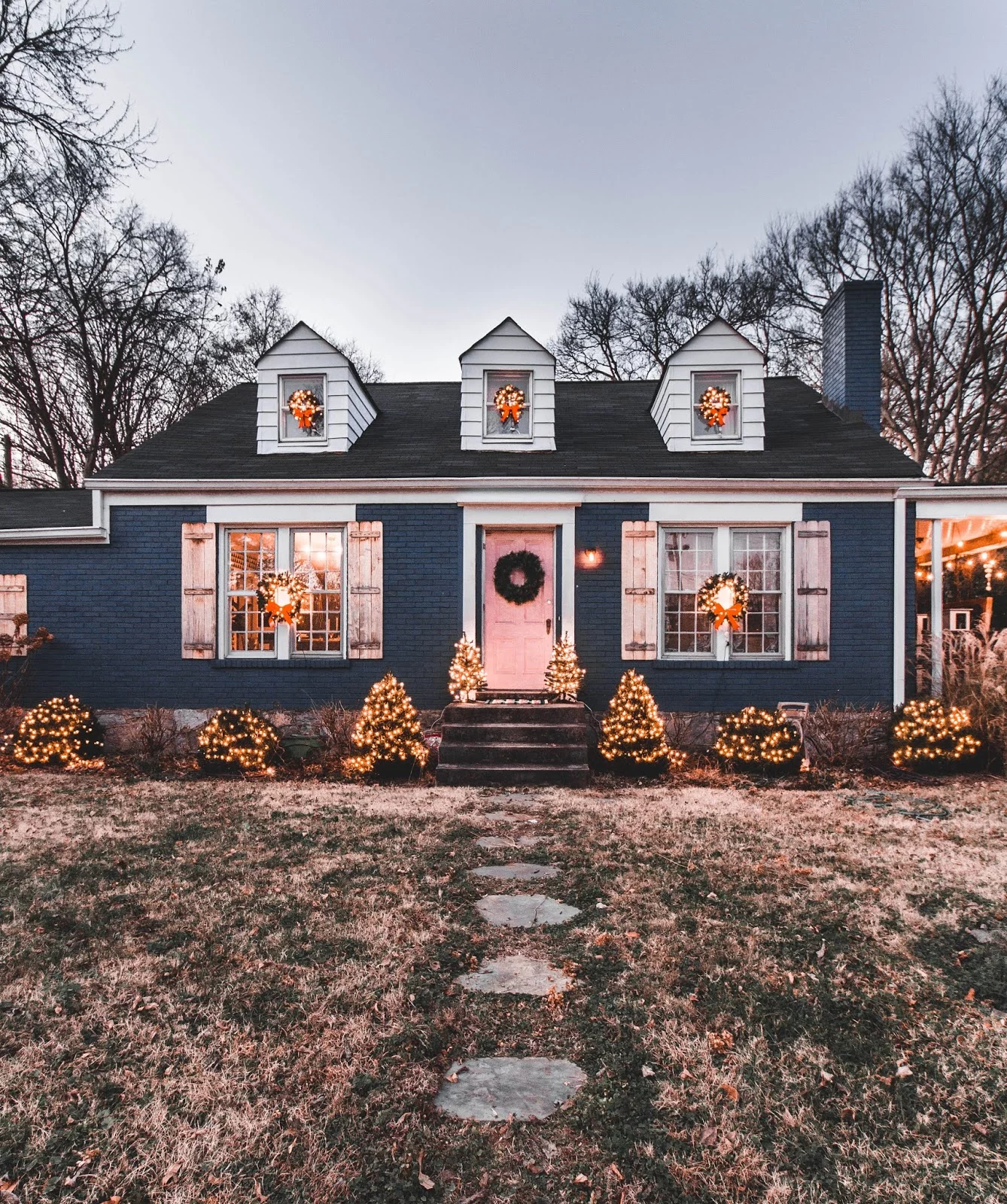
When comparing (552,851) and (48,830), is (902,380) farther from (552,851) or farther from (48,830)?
(48,830)

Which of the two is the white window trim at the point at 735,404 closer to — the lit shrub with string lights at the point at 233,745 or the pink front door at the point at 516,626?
the pink front door at the point at 516,626

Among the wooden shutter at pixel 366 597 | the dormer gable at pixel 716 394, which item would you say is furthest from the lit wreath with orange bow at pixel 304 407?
the dormer gable at pixel 716 394

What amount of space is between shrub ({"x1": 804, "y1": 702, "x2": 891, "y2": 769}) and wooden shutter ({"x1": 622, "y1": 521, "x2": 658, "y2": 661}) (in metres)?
2.15

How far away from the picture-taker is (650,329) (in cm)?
2023

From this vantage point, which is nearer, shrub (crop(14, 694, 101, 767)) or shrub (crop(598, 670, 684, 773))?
shrub (crop(598, 670, 684, 773))

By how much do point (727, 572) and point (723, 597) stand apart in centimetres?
68

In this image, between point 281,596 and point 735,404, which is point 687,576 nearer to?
point 735,404

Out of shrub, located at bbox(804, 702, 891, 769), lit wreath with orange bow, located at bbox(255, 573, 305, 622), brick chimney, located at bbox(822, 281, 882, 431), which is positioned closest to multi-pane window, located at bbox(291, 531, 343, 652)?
lit wreath with orange bow, located at bbox(255, 573, 305, 622)

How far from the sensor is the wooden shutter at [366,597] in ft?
26.7

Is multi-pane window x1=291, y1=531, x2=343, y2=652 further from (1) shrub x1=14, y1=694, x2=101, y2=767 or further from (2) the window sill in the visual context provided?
(1) shrub x1=14, y1=694, x2=101, y2=767

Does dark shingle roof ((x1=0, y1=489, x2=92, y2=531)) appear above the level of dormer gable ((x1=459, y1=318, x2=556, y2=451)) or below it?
below

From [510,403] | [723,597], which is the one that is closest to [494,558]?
[510,403]

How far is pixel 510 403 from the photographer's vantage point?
28.3 feet

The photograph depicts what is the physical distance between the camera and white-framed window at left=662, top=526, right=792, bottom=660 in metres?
8.15
